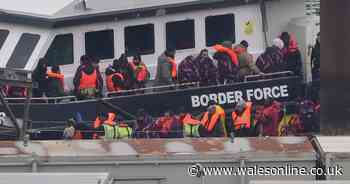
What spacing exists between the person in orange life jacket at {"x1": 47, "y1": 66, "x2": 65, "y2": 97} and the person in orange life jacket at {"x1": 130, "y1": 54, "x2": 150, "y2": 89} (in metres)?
1.20

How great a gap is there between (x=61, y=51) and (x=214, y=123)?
161 inches

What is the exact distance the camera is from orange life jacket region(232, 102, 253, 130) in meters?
13.8

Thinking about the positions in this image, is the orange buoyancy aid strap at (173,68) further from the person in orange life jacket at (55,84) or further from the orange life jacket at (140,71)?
the person in orange life jacket at (55,84)

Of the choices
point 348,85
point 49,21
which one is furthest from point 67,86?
point 348,85

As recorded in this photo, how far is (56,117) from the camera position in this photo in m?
15.1

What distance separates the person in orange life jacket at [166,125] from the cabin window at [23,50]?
9.44 feet

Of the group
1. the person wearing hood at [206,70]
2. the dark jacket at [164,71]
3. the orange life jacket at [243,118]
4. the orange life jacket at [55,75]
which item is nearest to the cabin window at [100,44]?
the orange life jacket at [55,75]

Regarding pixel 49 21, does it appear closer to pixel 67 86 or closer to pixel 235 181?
pixel 67 86

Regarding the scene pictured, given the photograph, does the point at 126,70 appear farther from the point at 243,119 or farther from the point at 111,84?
the point at 243,119

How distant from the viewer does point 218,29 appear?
51.2 ft

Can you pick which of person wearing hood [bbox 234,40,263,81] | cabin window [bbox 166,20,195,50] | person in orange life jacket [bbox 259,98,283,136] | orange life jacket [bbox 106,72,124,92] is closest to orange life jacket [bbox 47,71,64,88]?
orange life jacket [bbox 106,72,124,92]

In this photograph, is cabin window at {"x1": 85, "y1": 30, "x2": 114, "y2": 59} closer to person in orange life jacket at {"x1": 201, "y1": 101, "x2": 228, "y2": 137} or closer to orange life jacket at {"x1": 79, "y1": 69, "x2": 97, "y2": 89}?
orange life jacket at {"x1": 79, "y1": 69, "x2": 97, "y2": 89}

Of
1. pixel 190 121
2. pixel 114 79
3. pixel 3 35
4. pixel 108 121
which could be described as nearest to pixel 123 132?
pixel 108 121

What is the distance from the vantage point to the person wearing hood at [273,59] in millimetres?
14738
